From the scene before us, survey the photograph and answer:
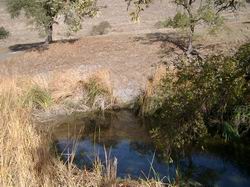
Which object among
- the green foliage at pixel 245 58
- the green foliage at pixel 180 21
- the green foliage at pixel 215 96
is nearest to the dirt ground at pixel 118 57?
the green foliage at pixel 180 21

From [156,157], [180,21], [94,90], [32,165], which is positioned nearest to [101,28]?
[180,21]

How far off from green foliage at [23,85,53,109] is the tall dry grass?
7.72 m

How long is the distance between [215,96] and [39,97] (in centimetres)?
650

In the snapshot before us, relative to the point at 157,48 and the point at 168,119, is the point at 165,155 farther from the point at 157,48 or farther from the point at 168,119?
the point at 157,48

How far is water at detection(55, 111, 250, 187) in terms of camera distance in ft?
30.8

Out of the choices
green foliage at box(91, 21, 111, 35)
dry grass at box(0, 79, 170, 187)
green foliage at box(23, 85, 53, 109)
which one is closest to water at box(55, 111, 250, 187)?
dry grass at box(0, 79, 170, 187)

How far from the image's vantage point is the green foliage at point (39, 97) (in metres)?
15.2

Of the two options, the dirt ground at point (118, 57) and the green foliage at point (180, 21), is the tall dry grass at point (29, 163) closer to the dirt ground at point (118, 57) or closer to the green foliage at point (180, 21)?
the dirt ground at point (118, 57)

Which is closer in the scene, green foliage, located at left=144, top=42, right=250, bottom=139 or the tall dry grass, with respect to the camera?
the tall dry grass

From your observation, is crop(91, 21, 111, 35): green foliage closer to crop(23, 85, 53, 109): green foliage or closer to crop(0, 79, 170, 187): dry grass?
crop(23, 85, 53, 109): green foliage

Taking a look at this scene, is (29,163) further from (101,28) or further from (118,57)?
(101,28)

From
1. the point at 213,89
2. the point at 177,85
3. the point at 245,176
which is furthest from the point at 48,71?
the point at 245,176

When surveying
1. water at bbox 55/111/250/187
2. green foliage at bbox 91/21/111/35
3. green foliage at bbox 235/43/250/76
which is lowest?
green foliage at bbox 91/21/111/35

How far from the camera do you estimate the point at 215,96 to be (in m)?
11.1
